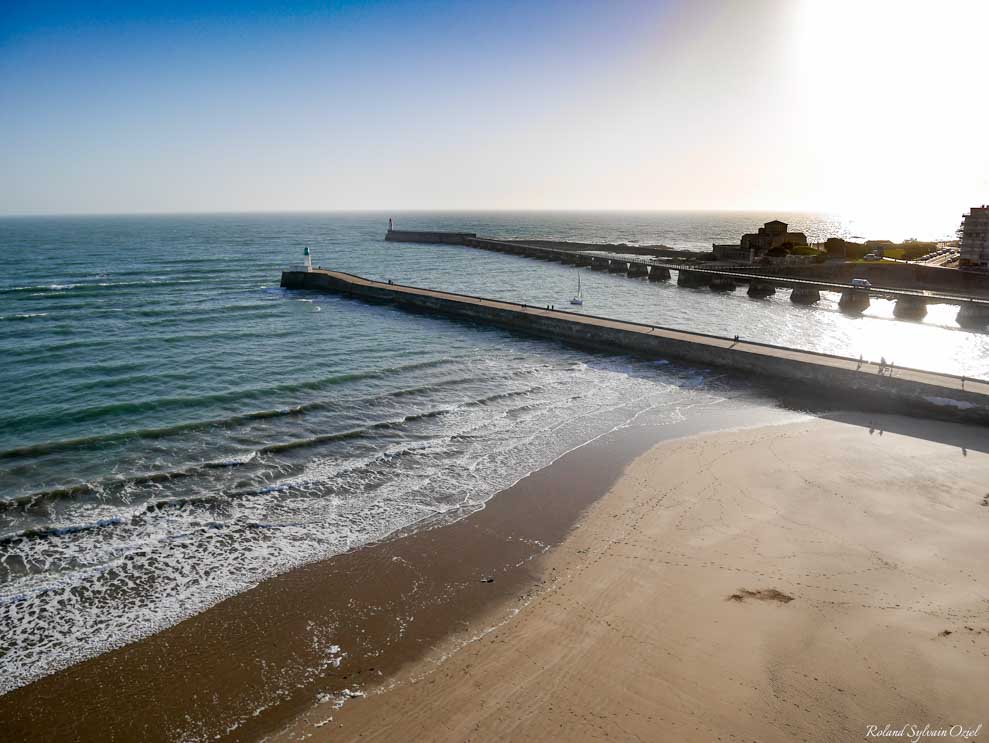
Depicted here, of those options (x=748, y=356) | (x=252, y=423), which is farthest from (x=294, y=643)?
(x=748, y=356)

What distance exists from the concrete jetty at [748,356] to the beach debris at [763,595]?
42.3 ft

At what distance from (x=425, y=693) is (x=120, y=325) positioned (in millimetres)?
30343

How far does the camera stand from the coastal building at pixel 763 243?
6100cm

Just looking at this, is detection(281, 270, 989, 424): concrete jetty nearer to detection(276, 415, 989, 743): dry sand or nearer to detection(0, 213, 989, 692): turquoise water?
detection(0, 213, 989, 692): turquoise water

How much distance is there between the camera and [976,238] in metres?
47.9

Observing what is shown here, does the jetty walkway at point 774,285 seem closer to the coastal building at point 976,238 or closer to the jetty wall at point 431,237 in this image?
the coastal building at point 976,238

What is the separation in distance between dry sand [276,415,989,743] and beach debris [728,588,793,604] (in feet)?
0.10

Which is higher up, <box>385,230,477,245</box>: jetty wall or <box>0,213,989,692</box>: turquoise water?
<box>385,230,477,245</box>: jetty wall

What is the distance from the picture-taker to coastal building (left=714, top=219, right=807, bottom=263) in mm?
61000

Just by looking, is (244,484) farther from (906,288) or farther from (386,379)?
(906,288)

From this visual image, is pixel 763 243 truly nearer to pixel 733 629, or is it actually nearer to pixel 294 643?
pixel 733 629

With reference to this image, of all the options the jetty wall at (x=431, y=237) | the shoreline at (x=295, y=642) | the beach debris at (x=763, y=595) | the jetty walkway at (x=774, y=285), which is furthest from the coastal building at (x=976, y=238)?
the jetty wall at (x=431, y=237)

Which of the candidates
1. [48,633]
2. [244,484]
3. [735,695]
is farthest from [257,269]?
[735,695]

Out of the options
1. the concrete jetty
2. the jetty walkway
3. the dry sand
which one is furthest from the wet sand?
the jetty walkway
